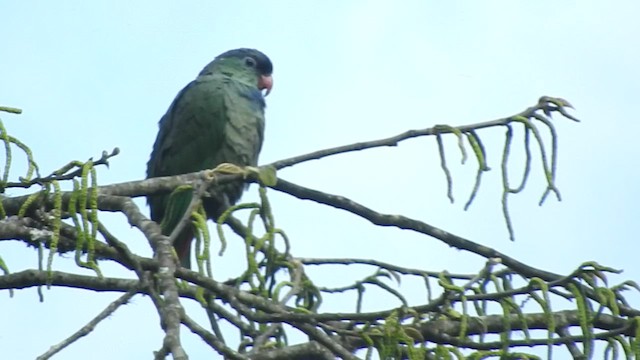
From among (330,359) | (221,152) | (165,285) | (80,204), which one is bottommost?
(330,359)

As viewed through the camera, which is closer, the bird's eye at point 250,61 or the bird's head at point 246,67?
the bird's head at point 246,67

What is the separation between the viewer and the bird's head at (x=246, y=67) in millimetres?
5152

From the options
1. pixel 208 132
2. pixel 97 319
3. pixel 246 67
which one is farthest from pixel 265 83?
pixel 97 319

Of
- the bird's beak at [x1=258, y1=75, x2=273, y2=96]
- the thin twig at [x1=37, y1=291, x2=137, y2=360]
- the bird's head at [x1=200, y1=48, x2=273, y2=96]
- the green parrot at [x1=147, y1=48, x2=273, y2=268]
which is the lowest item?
the thin twig at [x1=37, y1=291, x2=137, y2=360]

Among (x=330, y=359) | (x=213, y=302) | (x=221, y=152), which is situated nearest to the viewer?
(x=330, y=359)

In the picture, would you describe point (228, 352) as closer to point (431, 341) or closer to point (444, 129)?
point (431, 341)

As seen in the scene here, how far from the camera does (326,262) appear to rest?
293 cm

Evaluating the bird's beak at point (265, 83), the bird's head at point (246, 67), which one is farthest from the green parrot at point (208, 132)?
the bird's beak at point (265, 83)

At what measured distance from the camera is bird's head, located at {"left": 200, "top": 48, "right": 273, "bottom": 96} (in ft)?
16.9

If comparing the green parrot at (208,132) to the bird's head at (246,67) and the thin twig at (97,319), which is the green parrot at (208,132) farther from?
the thin twig at (97,319)

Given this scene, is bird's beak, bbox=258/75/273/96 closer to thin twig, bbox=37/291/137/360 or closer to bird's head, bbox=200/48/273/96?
bird's head, bbox=200/48/273/96

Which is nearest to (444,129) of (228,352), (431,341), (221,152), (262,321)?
(431,341)

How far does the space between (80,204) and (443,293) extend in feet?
2.16

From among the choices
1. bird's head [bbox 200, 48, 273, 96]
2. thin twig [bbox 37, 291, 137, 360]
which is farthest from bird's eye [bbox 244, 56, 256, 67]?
thin twig [bbox 37, 291, 137, 360]
